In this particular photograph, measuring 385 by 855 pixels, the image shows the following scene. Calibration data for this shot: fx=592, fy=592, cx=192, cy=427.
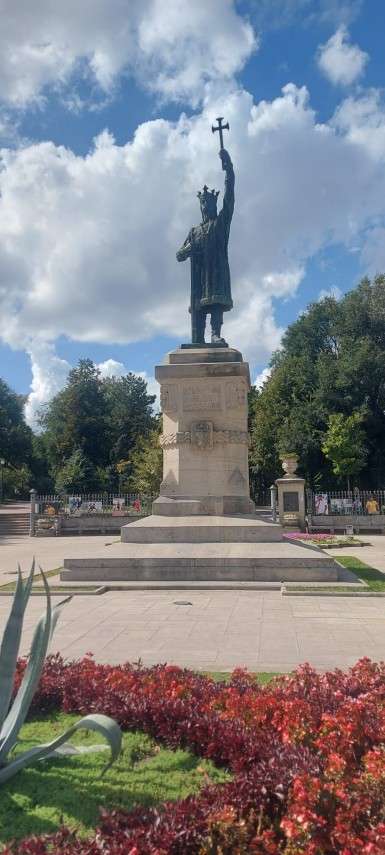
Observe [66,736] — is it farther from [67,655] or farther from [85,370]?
[85,370]

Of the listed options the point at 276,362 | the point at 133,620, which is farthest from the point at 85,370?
the point at 133,620

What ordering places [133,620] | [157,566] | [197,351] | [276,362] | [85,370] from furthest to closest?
[85,370]
[276,362]
[197,351]
[157,566]
[133,620]

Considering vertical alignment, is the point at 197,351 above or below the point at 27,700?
above

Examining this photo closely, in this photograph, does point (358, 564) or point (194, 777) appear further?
point (358, 564)

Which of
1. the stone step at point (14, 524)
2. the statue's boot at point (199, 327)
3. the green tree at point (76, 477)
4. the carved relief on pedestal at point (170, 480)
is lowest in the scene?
the stone step at point (14, 524)

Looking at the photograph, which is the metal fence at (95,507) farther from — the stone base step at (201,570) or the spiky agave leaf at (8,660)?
the spiky agave leaf at (8,660)

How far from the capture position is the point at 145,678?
5.14 m

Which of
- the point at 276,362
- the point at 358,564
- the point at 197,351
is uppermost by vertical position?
the point at 276,362

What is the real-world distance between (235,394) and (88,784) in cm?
1165

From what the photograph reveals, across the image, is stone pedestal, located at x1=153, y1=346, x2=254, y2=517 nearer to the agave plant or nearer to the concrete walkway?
the concrete walkway

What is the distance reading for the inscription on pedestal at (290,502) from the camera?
29812 millimetres

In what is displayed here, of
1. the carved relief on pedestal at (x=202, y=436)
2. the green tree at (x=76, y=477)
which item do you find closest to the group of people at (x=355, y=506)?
the carved relief on pedestal at (x=202, y=436)

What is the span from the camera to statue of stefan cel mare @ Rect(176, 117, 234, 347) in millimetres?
16453

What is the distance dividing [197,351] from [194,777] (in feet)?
40.3
